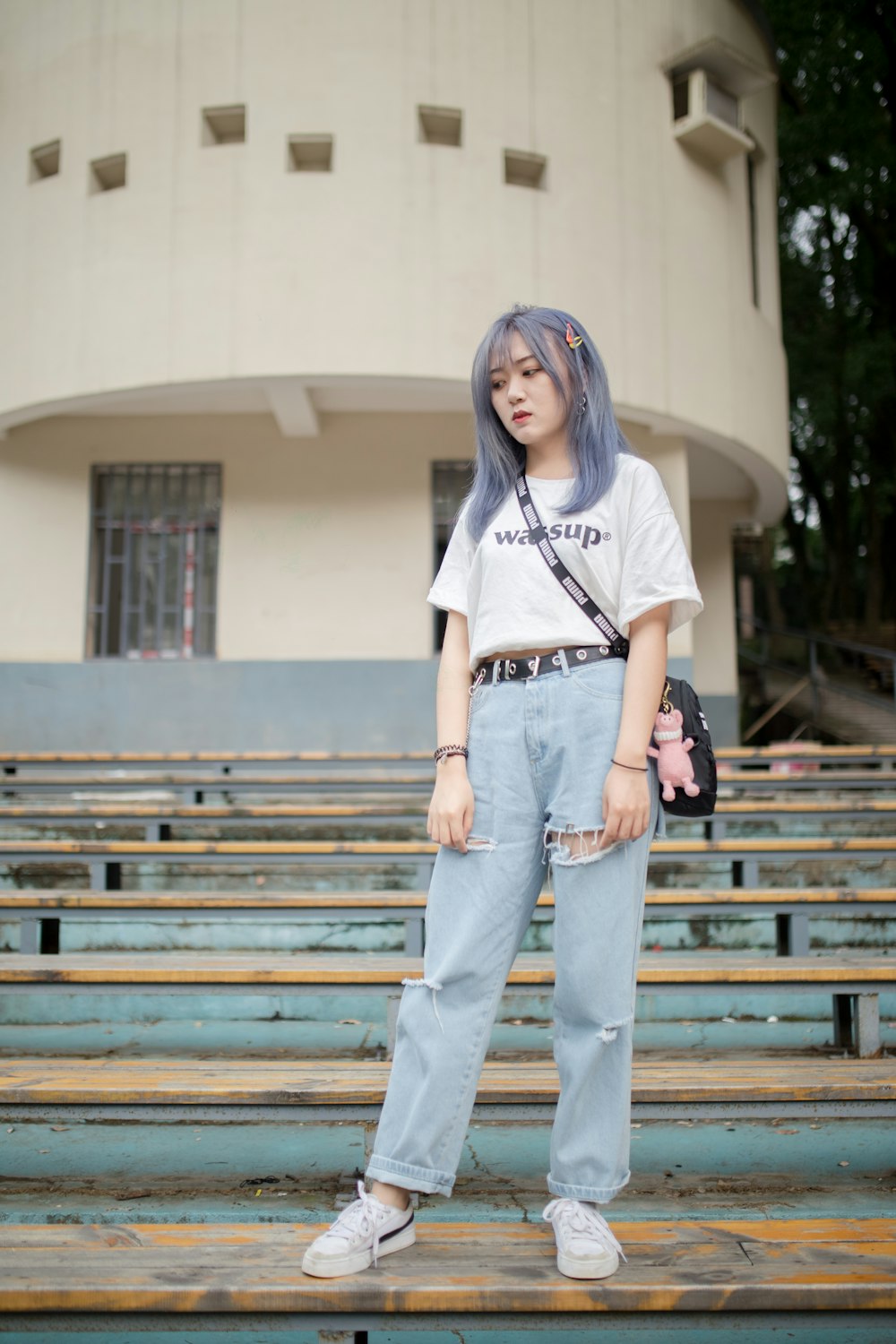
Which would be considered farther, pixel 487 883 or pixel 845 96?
pixel 845 96

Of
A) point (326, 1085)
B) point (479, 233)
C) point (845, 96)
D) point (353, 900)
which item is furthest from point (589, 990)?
→ point (845, 96)

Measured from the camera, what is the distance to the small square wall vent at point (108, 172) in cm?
824

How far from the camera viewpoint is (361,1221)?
173 cm

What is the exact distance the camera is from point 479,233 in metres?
7.95

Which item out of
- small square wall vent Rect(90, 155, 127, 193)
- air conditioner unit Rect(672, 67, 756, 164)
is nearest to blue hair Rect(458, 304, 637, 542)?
small square wall vent Rect(90, 155, 127, 193)

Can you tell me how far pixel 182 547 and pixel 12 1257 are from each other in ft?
25.4

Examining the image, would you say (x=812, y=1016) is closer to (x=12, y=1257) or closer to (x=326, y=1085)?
(x=326, y=1085)

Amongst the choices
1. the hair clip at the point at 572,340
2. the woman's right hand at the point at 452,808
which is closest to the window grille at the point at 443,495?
the hair clip at the point at 572,340

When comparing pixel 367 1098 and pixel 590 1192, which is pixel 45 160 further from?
pixel 590 1192

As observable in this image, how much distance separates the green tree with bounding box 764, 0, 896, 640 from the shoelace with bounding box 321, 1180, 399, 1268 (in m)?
14.5

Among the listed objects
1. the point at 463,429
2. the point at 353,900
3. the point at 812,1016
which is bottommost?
the point at 812,1016

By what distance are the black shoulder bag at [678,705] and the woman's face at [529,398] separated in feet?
0.55

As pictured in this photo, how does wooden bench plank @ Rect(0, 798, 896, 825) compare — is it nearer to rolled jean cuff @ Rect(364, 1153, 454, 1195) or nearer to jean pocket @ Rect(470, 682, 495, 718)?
jean pocket @ Rect(470, 682, 495, 718)

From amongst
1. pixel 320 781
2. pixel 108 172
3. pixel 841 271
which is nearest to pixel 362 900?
pixel 320 781
